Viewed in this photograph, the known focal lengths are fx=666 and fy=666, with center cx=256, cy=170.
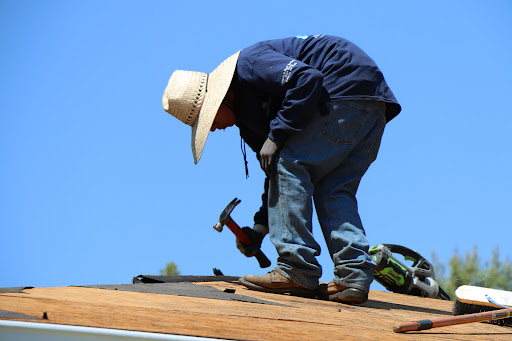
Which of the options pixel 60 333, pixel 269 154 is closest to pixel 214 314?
pixel 60 333

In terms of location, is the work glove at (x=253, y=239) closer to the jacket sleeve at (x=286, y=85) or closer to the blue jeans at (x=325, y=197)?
the blue jeans at (x=325, y=197)

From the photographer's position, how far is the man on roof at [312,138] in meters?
3.22

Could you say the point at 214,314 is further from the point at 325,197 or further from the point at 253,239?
the point at 253,239

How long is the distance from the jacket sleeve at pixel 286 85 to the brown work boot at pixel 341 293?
0.76 meters

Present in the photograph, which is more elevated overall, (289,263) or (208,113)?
(208,113)

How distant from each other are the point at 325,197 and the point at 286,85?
0.62 m

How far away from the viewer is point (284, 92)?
326 centimetres

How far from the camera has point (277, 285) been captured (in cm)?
328

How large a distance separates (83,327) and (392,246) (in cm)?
325

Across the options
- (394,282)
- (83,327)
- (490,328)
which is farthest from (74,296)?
(394,282)

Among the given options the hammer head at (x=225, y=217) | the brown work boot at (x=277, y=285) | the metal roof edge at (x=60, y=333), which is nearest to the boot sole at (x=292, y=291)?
the brown work boot at (x=277, y=285)

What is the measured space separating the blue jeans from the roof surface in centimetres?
17

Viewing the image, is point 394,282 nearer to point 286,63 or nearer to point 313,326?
point 286,63

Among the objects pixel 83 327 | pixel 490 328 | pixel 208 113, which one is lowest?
pixel 490 328
